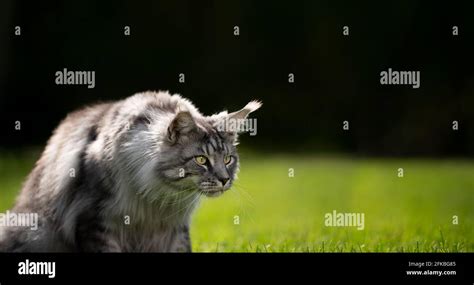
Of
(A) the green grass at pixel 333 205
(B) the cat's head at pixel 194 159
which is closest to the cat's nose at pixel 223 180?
(B) the cat's head at pixel 194 159

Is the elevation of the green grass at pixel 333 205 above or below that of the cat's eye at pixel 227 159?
below

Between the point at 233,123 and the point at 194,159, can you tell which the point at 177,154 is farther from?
the point at 233,123

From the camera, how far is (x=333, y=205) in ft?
38.1

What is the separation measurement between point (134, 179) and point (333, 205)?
662 cm

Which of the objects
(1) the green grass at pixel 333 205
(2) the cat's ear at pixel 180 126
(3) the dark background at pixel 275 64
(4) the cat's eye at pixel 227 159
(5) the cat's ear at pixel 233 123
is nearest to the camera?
(2) the cat's ear at pixel 180 126

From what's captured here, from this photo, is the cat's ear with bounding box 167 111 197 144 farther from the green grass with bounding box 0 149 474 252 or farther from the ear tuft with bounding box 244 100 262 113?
the green grass with bounding box 0 149 474 252

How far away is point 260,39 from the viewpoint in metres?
15.7

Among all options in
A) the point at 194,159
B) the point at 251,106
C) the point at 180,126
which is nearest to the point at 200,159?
the point at 194,159

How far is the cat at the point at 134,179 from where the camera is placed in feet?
17.6

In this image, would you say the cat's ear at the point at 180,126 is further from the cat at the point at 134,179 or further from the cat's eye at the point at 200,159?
the cat's eye at the point at 200,159

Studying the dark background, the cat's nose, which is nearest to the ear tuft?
the cat's nose

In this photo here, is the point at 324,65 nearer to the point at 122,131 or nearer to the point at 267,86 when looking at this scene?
the point at 267,86

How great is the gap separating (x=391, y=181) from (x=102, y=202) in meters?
8.96

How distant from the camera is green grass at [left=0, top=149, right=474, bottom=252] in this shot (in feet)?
21.6
